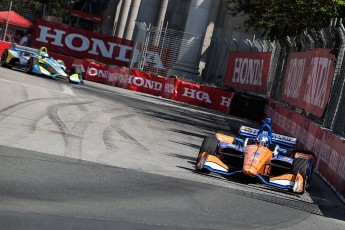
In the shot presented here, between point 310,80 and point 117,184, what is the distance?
12913 mm

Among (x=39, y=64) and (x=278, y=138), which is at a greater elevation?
(x=278, y=138)

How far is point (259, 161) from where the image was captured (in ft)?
45.4

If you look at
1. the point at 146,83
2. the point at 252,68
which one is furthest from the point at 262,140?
the point at 252,68

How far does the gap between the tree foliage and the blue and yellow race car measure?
6.92m

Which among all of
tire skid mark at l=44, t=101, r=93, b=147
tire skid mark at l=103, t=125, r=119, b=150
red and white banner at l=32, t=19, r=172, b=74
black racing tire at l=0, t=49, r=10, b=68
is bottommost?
tire skid mark at l=44, t=101, r=93, b=147

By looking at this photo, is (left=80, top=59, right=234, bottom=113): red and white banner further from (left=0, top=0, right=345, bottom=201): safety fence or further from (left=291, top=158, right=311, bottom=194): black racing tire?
(left=291, top=158, right=311, bottom=194): black racing tire

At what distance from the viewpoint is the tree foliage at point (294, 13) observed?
91.1ft

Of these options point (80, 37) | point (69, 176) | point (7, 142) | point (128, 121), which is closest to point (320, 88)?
point (128, 121)

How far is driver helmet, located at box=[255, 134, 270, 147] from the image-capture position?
48.5 ft

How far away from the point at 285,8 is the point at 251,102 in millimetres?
4579

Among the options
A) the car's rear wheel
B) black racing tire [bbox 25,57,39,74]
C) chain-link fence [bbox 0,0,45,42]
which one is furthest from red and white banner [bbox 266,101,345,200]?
chain-link fence [bbox 0,0,45,42]

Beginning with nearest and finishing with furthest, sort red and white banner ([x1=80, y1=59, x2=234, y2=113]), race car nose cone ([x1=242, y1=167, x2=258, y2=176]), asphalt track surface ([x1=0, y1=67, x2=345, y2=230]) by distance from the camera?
1. asphalt track surface ([x1=0, y1=67, x2=345, y2=230])
2. race car nose cone ([x1=242, y1=167, x2=258, y2=176])
3. red and white banner ([x1=80, y1=59, x2=234, y2=113])

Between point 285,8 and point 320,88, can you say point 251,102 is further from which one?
point 320,88

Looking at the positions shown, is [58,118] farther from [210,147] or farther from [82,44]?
[82,44]
